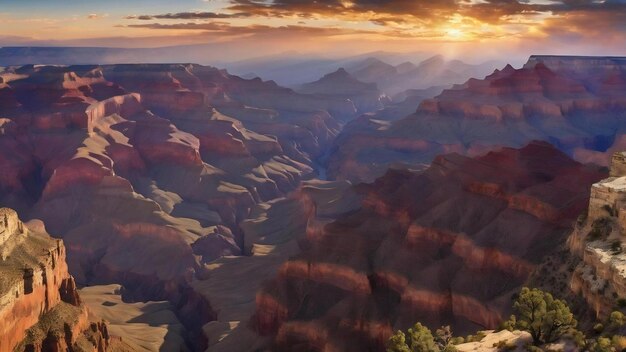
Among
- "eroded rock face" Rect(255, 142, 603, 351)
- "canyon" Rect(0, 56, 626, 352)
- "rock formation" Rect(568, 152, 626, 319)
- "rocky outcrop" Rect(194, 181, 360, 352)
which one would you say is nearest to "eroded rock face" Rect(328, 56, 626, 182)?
"canyon" Rect(0, 56, 626, 352)

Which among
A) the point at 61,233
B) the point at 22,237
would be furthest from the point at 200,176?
the point at 22,237

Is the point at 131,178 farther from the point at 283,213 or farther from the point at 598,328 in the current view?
the point at 598,328

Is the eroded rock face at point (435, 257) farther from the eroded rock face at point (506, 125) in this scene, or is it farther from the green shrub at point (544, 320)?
the eroded rock face at point (506, 125)

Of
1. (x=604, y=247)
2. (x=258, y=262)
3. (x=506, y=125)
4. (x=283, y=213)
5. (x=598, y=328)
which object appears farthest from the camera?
(x=506, y=125)

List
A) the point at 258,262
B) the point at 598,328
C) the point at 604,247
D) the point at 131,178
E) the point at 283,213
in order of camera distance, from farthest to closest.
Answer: the point at 131,178 < the point at 283,213 < the point at 258,262 < the point at 604,247 < the point at 598,328

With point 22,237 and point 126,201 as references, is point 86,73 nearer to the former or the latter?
point 126,201

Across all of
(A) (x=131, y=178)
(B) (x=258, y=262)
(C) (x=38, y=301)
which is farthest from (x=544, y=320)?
(A) (x=131, y=178)

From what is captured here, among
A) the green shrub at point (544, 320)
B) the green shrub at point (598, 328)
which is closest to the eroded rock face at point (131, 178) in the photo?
the green shrub at point (544, 320)

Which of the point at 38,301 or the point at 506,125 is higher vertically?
the point at 38,301
